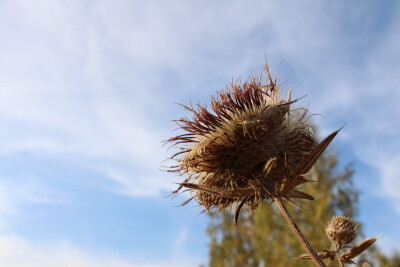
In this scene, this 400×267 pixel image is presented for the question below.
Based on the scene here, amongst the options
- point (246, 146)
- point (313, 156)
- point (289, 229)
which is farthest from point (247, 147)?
point (289, 229)

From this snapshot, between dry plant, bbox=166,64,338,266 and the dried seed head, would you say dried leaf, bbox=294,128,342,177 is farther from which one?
the dried seed head

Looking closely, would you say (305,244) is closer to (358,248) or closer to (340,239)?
(358,248)

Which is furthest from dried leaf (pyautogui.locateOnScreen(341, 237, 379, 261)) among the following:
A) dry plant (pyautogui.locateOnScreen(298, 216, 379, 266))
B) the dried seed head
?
the dried seed head

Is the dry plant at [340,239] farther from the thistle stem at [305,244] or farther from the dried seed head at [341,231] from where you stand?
the thistle stem at [305,244]

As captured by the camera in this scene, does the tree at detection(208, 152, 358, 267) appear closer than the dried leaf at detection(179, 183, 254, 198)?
No

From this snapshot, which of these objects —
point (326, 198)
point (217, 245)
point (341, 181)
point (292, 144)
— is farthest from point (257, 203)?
point (217, 245)

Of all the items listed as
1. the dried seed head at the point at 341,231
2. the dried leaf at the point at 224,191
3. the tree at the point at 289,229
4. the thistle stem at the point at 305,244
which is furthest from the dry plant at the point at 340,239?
the tree at the point at 289,229

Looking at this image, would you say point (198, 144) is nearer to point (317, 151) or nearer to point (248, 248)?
point (317, 151)
